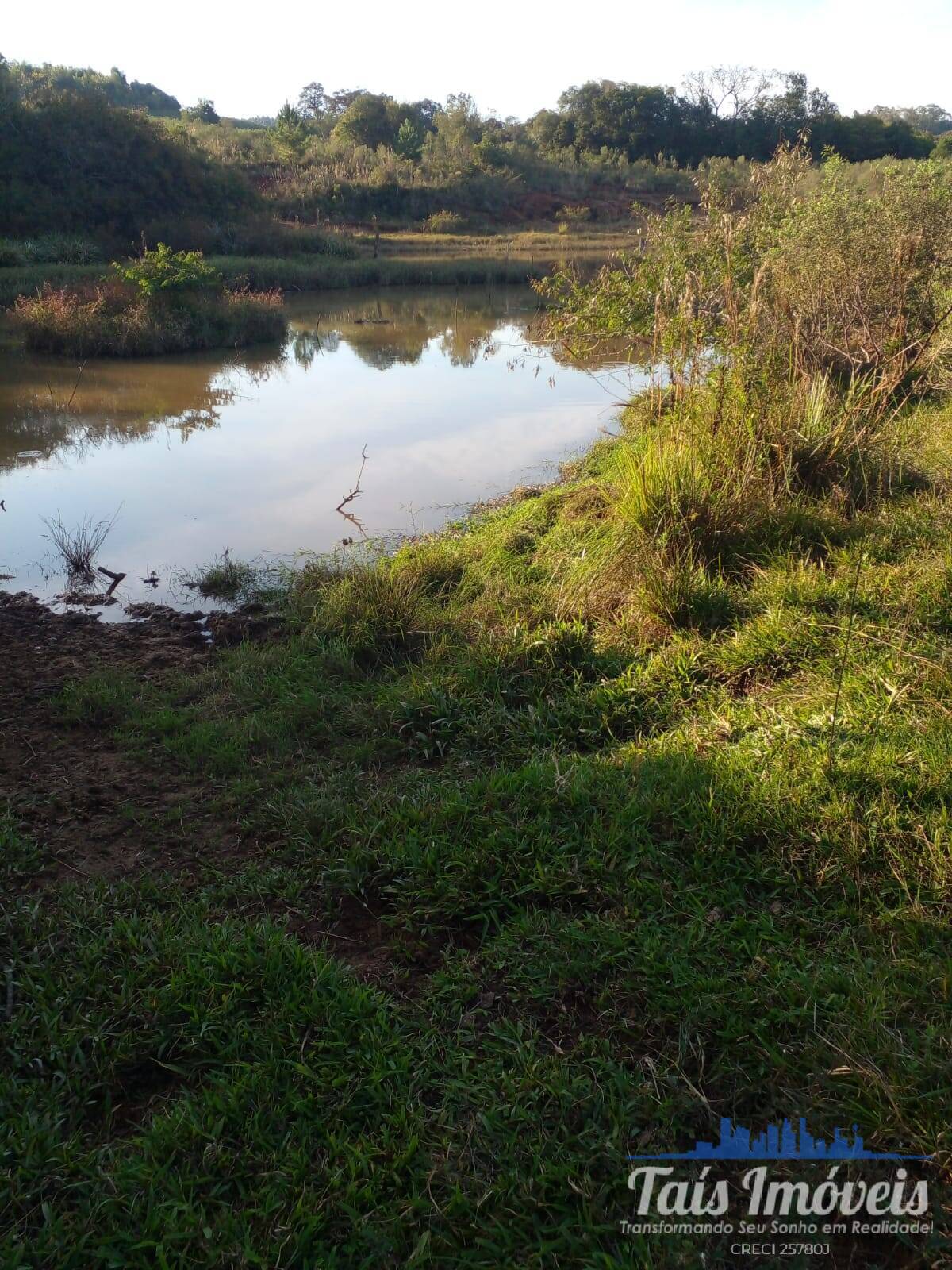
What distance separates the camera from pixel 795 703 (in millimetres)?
3482

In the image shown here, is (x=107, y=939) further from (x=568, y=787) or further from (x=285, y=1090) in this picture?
(x=568, y=787)

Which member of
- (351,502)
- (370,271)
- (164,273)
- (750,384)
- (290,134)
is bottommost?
(351,502)

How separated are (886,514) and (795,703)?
2179 millimetres

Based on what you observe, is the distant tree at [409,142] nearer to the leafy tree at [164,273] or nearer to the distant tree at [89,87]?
the distant tree at [89,87]

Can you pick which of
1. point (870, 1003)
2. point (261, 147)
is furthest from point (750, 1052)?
point (261, 147)

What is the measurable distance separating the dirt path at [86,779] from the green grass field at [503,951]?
0.11 m

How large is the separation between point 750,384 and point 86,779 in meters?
4.41

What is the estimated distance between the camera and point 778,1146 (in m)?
1.85

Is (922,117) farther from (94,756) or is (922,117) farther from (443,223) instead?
(94,756)

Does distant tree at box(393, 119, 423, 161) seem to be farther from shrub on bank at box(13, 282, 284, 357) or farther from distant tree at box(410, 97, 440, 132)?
shrub on bank at box(13, 282, 284, 357)

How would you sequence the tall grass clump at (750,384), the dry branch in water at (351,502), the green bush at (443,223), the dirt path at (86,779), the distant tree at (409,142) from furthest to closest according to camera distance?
the distant tree at (409,142) → the green bush at (443,223) → the dry branch in water at (351,502) → the tall grass clump at (750,384) → the dirt path at (86,779)

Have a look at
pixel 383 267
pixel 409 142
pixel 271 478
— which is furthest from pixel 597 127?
pixel 271 478

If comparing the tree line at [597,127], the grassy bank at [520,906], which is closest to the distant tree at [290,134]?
the tree line at [597,127]

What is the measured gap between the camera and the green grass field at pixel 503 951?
6.04 ft
